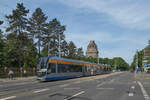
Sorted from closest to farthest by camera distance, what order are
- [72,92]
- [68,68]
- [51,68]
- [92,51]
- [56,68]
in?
[72,92]
[51,68]
[56,68]
[68,68]
[92,51]

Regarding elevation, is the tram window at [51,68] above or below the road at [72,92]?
above

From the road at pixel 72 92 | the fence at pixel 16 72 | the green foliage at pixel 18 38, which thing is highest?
the green foliage at pixel 18 38

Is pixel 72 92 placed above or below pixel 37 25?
below

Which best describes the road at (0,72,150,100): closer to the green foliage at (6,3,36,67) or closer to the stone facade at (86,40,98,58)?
the green foliage at (6,3,36,67)

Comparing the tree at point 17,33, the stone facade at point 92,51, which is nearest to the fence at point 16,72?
the tree at point 17,33

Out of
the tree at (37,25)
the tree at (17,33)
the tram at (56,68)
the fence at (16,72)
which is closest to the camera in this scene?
the tram at (56,68)

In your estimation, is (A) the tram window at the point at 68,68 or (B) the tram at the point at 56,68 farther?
(A) the tram window at the point at 68,68

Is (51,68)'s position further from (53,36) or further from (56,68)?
(53,36)

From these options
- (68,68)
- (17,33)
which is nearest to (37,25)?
(17,33)

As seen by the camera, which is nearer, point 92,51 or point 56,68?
point 56,68

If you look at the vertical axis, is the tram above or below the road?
above

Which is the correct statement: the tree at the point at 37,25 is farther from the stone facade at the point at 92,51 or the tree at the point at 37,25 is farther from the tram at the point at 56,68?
the stone facade at the point at 92,51

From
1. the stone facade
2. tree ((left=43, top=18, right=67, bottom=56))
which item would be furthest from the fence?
the stone facade

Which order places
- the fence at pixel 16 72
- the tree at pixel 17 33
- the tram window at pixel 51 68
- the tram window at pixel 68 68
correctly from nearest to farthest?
the tram window at pixel 51 68, the tram window at pixel 68 68, the fence at pixel 16 72, the tree at pixel 17 33
